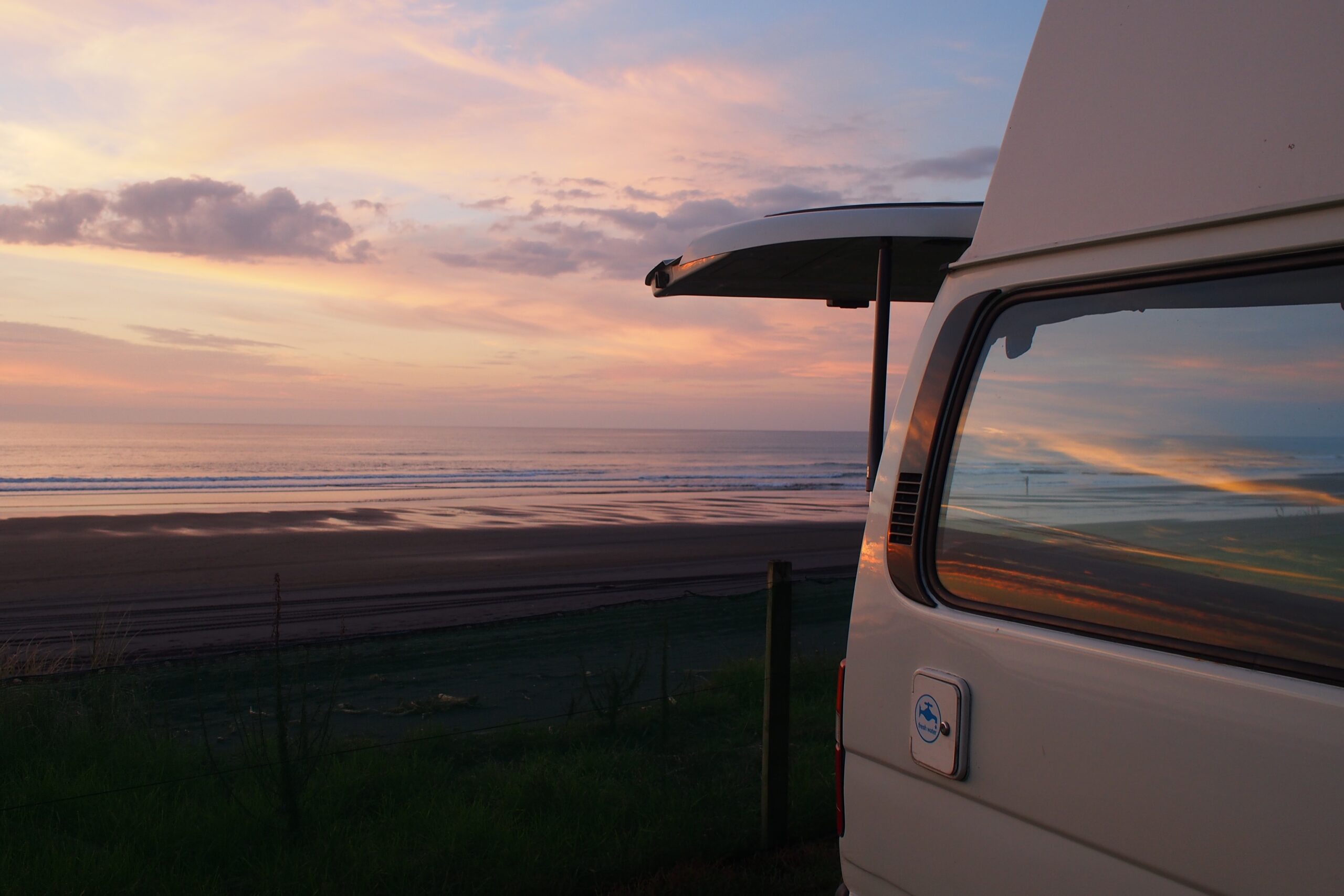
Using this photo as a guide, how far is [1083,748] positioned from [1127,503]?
0.45 m

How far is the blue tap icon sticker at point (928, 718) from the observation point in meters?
1.95

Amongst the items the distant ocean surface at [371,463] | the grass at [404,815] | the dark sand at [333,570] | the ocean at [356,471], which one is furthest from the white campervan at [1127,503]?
the distant ocean surface at [371,463]

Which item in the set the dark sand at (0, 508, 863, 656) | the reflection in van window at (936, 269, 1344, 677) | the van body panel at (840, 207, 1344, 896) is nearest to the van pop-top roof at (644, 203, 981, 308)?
the reflection in van window at (936, 269, 1344, 677)

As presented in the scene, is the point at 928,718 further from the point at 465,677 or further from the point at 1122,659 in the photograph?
the point at 465,677

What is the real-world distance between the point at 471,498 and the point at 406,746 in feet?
94.2

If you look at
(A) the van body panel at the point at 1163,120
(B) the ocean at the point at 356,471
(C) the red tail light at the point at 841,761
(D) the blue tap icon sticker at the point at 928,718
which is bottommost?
(B) the ocean at the point at 356,471

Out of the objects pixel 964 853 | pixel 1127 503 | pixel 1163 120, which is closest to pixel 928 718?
pixel 964 853

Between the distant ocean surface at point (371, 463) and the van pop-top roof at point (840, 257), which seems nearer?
the van pop-top roof at point (840, 257)

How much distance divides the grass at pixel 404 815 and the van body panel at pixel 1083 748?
2176 mm

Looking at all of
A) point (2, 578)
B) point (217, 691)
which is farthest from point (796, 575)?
point (2, 578)

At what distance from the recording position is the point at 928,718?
6.50ft

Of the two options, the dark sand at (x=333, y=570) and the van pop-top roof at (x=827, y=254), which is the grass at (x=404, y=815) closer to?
the van pop-top roof at (x=827, y=254)

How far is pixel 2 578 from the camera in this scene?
51.6 ft

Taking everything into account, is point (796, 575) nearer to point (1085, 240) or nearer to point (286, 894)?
point (286, 894)
